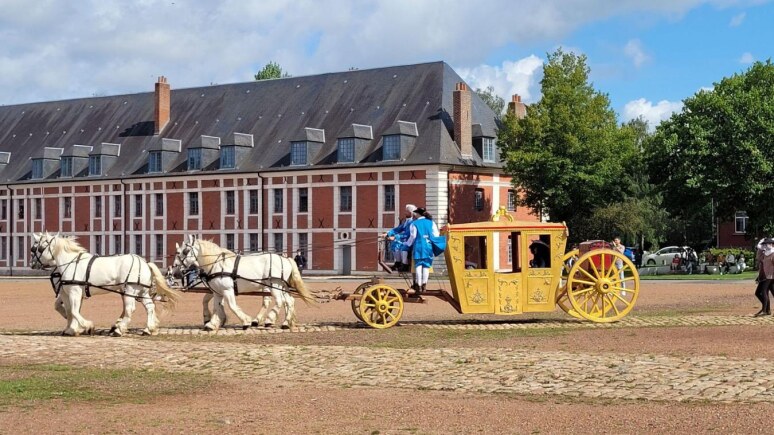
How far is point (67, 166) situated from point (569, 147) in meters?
31.2

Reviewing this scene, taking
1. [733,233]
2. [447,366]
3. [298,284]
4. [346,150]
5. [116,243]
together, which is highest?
[346,150]

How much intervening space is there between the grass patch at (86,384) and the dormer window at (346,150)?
41.9m

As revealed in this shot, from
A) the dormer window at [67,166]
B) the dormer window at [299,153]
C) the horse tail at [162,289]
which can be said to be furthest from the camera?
the dormer window at [67,166]

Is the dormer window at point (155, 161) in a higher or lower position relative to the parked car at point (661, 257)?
higher

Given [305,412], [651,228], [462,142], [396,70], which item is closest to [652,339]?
[305,412]

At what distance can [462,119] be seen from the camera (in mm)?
54469

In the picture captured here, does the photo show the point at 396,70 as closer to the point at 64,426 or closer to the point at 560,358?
the point at 560,358

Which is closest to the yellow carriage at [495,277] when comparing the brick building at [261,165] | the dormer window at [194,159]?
the brick building at [261,165]

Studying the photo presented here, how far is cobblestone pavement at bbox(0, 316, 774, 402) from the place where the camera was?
1190cm

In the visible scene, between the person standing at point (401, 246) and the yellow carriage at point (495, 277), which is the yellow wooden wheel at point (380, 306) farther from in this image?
the person standing at point (401, 246)

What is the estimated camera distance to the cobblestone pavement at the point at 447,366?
11.9 meters

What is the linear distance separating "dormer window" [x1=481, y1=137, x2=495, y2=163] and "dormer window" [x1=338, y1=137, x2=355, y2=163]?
21.3 ft

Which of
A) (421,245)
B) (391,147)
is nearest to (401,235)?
(421,245)

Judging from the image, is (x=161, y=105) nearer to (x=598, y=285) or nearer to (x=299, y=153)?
(x=299, y=153)
